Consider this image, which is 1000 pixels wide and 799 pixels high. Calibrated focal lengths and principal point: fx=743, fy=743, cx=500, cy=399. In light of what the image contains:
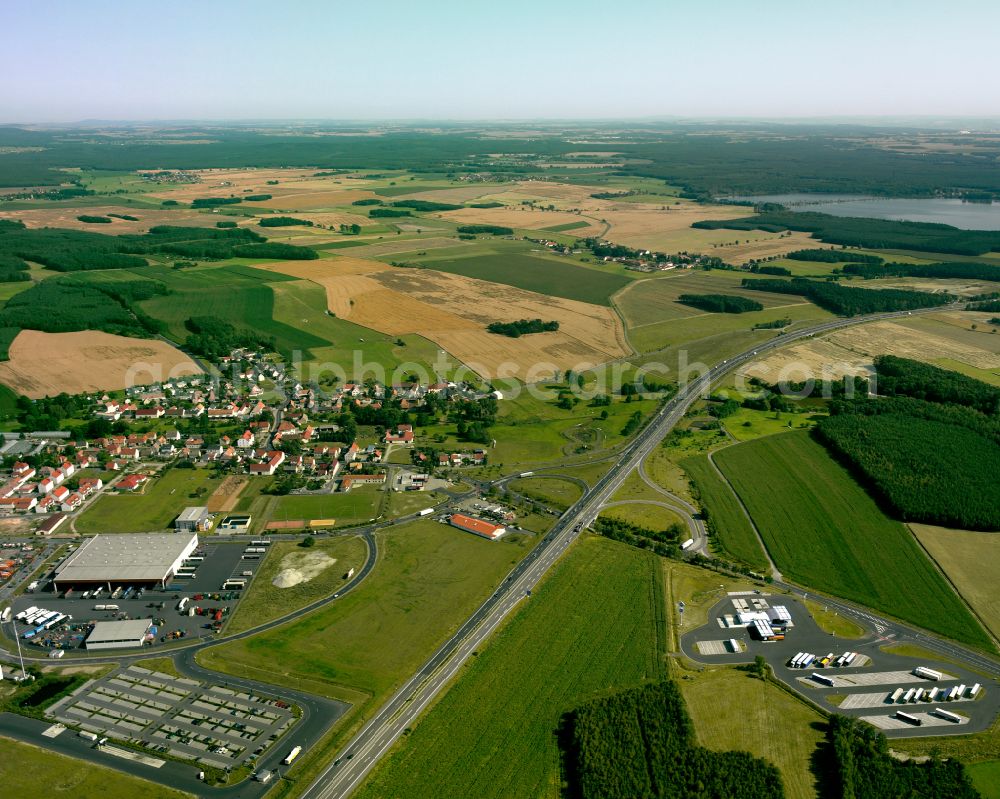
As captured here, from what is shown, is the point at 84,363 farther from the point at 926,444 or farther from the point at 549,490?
the point at 926,444

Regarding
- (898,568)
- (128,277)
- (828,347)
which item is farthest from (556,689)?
(128,277)

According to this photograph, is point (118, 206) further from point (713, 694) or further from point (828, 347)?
point (713, 694)

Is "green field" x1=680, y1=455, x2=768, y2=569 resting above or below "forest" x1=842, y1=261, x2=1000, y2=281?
below

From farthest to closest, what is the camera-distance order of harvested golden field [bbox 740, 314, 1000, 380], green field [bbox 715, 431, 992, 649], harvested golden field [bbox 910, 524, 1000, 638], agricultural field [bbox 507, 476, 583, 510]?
harvested golden field [bbox 740, 314, 1000, 380], agricultural field [bbox 507, 476, 583, 510], green field [bbox 715, 431, 992, 649], harvested golden field [bbox 910, 524, 1000, 638]

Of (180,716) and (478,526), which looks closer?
(180,716)

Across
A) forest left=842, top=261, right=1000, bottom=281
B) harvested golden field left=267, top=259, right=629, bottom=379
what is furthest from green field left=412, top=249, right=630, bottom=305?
forest left=842, top=261, right=1000, bottom=281

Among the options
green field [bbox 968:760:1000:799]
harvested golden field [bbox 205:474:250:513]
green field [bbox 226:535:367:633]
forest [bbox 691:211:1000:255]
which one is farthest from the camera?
forest [bbox 691:211:1000:255]

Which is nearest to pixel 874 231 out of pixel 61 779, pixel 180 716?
pixel 180 716

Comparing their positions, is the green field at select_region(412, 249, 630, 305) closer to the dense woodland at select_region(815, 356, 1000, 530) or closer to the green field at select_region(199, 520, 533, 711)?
the dense woodland at select_region(815, 356, 1000, 530)
